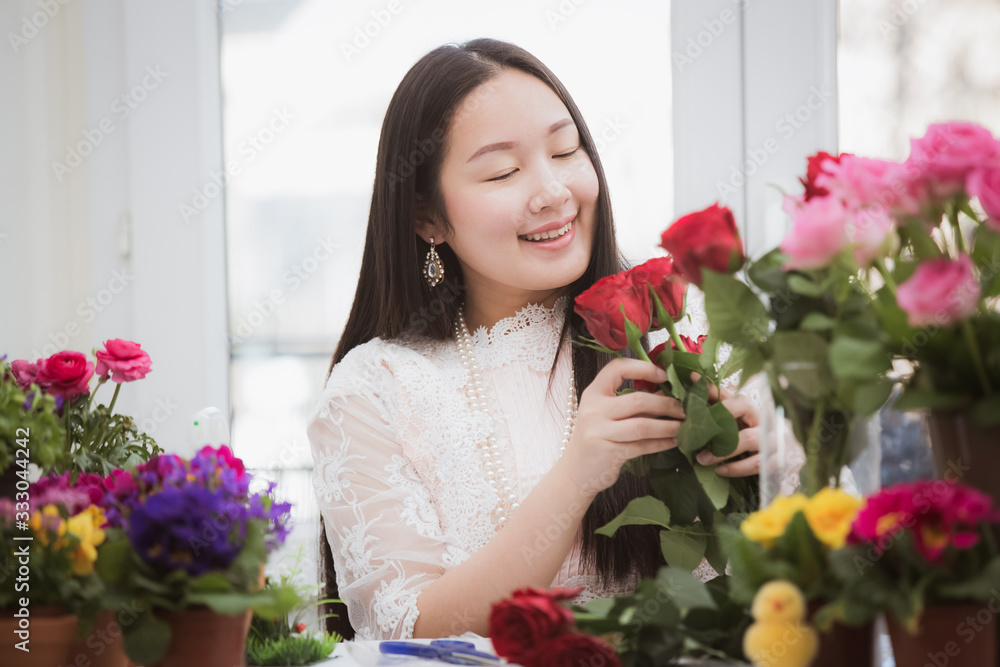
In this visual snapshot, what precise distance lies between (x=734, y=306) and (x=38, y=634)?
1.85ft

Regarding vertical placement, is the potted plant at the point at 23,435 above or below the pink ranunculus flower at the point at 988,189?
below

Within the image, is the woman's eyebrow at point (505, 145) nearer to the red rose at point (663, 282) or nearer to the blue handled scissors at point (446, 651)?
the red rose at point (663, 282)

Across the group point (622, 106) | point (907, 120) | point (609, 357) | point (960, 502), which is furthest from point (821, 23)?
point (960, 502)

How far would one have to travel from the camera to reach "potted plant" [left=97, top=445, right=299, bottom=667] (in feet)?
1.89

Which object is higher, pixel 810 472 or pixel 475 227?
pixel 475 227

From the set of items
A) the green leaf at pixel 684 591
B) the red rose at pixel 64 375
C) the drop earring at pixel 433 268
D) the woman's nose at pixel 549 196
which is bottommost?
the green leaf at pixel 684 591

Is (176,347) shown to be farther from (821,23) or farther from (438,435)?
(821,23)

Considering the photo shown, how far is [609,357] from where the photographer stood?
1312mm

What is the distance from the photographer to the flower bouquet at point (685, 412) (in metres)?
0.77

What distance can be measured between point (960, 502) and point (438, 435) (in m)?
0.87

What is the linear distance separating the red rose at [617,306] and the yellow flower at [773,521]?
0.92 ft

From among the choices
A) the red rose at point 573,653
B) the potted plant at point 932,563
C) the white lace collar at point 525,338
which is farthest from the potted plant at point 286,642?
the white lace collar at point 525,338

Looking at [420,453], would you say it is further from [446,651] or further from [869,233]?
[869,233]

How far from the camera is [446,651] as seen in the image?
2.45 ft
